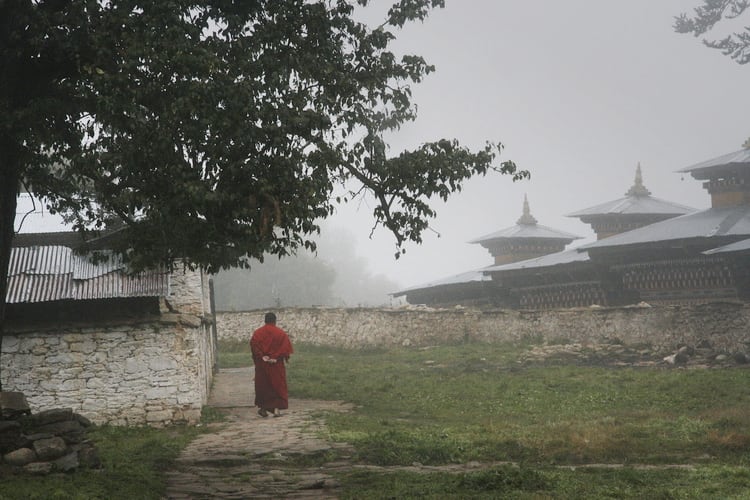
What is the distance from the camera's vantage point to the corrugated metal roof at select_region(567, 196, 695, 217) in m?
41.0

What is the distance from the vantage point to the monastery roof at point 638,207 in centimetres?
4103

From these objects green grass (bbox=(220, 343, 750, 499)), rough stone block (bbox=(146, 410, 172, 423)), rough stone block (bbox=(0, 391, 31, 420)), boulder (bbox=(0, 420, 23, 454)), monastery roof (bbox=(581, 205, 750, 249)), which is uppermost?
monastery roof (bbox=(581, 205, 750, 249))

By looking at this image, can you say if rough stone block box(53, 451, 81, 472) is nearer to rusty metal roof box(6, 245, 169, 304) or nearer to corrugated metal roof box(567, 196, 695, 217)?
rusty metal roof box(6, 245, 169, 304)

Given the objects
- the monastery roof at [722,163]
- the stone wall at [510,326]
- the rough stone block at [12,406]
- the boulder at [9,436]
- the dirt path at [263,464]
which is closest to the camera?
the dirt path at [263,464]

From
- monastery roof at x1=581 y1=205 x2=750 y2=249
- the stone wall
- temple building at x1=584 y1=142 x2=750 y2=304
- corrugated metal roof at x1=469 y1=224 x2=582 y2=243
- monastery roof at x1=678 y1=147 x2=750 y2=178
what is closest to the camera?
the stone wall

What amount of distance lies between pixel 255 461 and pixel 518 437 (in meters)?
3.74

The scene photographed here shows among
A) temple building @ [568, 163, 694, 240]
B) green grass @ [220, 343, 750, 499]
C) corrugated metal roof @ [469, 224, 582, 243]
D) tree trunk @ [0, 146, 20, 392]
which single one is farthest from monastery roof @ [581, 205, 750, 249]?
tree trunk @ [0, 146, 20, 392]

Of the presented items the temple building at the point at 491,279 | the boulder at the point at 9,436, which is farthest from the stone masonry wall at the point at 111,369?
the temple building at the point at 491,279

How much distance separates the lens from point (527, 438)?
462 inches

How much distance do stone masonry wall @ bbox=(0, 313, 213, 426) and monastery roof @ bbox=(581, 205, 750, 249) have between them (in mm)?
20072

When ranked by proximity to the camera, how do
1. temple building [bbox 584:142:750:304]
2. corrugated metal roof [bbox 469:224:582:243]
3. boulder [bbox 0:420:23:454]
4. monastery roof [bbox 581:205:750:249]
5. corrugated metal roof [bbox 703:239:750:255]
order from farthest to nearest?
1. corrugated metal roof [bbox 469:224:582:243]
2. monastery roof [bbox 581:205:750:249]
3. temple building [bbox 584:142:750:304]
4. corrugated metal roof [bbox 703:239:750:255]
5. boulder [bbox 0:420:23:454]

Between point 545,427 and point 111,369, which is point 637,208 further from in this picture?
point 111,369

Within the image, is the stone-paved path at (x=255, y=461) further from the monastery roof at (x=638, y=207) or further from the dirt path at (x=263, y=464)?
the monastery roof at (x=638, y=207)

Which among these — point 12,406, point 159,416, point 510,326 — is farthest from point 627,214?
point 12,406
